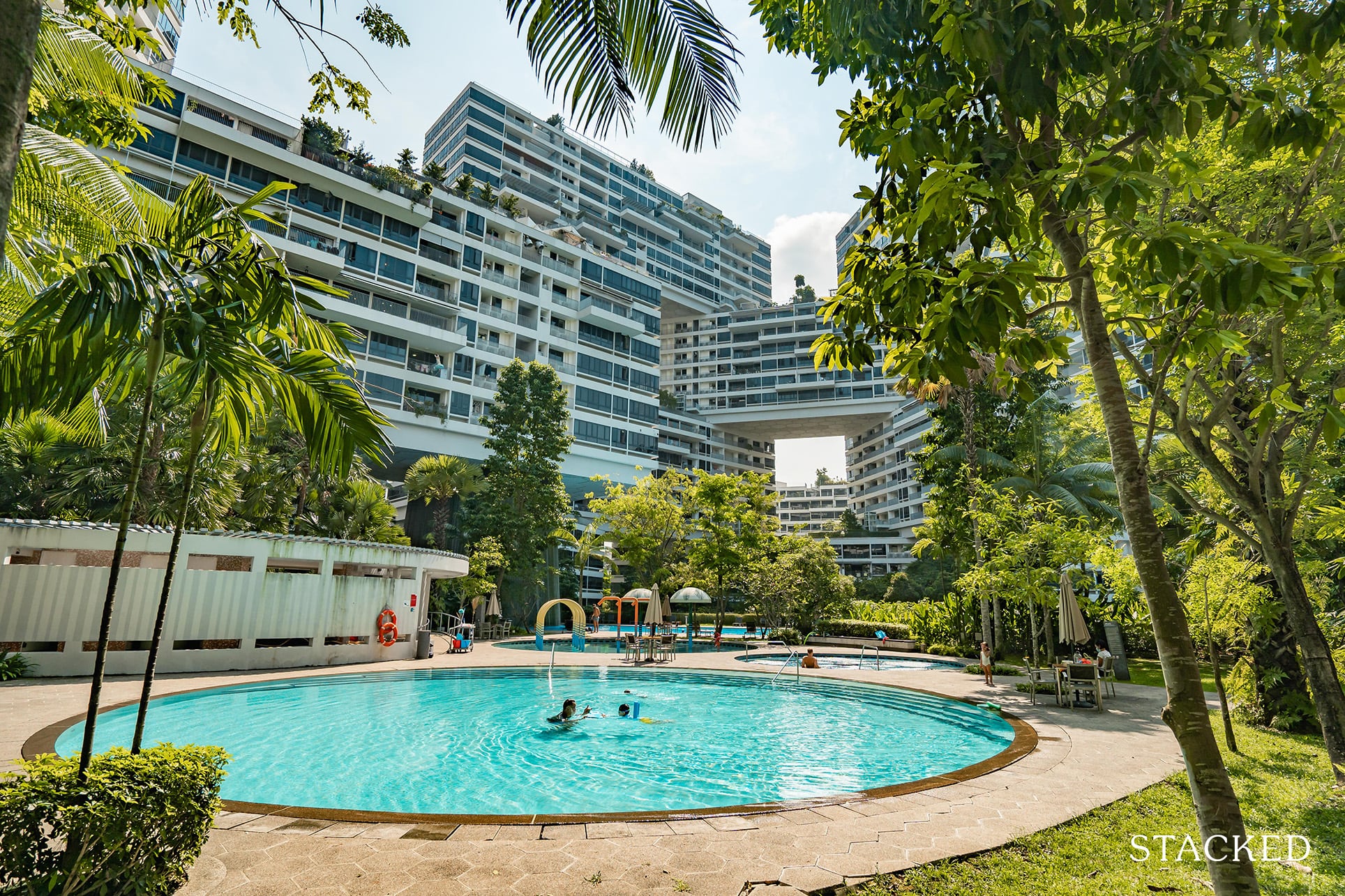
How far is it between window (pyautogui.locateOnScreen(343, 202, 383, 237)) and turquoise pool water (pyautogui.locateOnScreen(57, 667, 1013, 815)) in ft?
100

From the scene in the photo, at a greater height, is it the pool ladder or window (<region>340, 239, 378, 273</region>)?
window (<region>340, 239, 378, 273</region>)

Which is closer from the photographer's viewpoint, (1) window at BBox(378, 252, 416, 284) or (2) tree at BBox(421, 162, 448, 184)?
(1) window at BBox(378, 252, 416, 284)

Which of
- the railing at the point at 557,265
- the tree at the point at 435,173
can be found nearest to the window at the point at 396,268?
the tree at the point at 435,173

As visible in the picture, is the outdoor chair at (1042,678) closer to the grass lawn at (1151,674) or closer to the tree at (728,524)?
the grass lawn at (1151,674)

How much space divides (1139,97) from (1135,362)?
2.13 m

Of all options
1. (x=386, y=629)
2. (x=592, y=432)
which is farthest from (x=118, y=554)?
(x=592, y=432)

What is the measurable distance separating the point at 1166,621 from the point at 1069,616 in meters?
11.8

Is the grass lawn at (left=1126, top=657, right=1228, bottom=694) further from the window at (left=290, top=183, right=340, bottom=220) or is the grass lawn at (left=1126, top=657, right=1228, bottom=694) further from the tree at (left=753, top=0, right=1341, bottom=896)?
the window at (left=290, top=183, right=340, bottom=220)

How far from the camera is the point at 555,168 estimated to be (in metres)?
68.8

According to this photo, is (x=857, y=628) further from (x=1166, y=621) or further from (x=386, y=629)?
(x=1166, y=621)

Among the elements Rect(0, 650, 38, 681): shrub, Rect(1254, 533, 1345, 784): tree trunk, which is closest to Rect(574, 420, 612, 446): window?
Rect(0, 650, 38, 681): shrub

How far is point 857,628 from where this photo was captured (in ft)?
92.3

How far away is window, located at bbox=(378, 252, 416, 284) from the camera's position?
126 feet

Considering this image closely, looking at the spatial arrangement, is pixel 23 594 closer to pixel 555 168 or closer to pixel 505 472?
pixel 505 472
